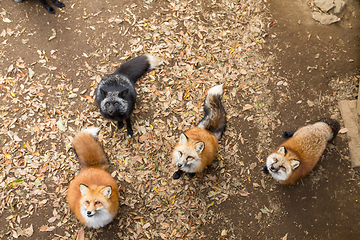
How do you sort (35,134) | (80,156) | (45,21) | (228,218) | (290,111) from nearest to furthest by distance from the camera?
1. (80,156)
2. (228,218)
3. (35,134)
4. (290,111)
5. (45,21)

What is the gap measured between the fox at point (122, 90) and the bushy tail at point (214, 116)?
1825mm

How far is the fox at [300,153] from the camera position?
437 cm

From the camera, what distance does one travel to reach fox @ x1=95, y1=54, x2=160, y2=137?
4652mm

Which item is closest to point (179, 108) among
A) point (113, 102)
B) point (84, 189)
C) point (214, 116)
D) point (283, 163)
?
point (214, 116)

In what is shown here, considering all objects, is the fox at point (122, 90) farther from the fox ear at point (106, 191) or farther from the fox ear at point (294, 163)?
the fox ear at point (294, 163)

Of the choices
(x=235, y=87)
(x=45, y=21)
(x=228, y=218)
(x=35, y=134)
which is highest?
(x=45, y=21)

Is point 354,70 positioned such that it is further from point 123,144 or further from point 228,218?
point 123,144

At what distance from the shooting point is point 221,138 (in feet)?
18.2

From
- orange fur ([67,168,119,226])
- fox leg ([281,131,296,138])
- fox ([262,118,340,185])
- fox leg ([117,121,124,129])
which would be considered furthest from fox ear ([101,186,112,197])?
fox leg ([281,131,296,138])

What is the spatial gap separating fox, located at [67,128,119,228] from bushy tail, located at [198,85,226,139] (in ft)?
8.00

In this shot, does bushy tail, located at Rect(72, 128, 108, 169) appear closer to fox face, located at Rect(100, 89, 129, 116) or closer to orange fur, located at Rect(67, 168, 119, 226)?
orange fur, located at Rect(67, 168, 119, 226)

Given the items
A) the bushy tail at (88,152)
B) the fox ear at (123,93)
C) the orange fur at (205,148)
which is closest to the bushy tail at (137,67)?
the fox ear at (123,93)

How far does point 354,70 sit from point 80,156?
25.2 feet

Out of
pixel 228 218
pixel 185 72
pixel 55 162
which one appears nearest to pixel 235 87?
pixel 185 72
